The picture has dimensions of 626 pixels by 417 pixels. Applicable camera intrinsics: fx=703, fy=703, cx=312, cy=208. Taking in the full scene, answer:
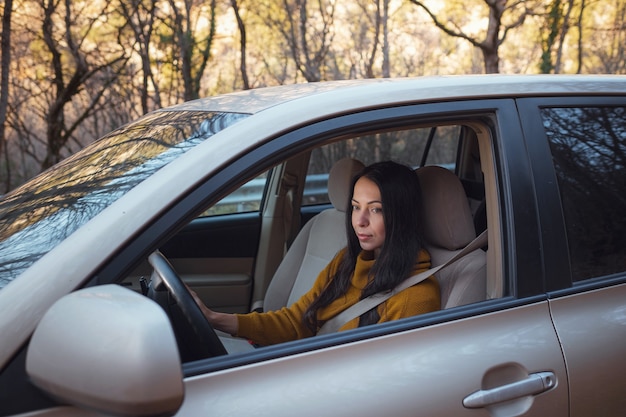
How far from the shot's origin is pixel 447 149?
34.8ft

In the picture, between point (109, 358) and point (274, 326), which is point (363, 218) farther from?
point (109, 358)

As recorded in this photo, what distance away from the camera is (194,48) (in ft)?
32.6

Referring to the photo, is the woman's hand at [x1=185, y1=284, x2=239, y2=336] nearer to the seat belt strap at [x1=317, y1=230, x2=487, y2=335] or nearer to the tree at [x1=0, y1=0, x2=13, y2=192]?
the seat belt strap at [x1=317, y1=230, x2=487, y2=335]

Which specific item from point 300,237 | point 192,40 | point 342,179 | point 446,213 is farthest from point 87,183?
point 192,40

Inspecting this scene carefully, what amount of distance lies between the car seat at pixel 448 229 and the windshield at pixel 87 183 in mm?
854

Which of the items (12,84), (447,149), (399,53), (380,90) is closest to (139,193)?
(380,90)

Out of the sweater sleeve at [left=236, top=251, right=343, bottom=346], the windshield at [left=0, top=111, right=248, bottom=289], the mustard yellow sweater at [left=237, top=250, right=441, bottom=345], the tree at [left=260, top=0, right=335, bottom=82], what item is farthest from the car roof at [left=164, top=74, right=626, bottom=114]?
the tree at [left=260, top=0, right=335, bottom=82]

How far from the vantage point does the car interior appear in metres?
2.12

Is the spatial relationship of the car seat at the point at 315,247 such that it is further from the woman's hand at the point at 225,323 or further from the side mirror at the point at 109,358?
the side mirror at the point at 109,358

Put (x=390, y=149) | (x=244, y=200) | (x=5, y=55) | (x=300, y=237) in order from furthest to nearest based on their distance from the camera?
(x=390, y=149) < (x=5, y=55) < (x=244, y=200) < (x=300, y=237)

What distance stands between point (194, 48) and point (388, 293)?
8.37 m

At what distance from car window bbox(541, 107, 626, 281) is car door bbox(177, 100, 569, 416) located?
0.45 feet

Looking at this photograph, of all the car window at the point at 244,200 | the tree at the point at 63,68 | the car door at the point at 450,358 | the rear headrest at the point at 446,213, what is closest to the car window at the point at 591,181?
the car door at the point at 450,358

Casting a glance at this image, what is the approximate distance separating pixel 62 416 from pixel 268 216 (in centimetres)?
252
